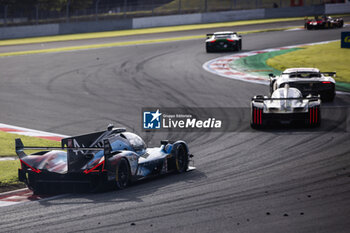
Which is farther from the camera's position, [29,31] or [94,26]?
[94,26]

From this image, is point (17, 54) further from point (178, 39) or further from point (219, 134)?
point (219, 134)

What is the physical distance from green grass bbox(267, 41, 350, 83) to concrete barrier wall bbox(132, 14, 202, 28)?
22.5 m

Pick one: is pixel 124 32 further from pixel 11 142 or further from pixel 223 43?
pixel 11 142

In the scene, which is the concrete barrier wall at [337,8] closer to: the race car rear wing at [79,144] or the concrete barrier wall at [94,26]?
the concrete barrier wall at [94,26]

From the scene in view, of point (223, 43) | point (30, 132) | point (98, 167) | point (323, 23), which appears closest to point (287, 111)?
point (30, 132)

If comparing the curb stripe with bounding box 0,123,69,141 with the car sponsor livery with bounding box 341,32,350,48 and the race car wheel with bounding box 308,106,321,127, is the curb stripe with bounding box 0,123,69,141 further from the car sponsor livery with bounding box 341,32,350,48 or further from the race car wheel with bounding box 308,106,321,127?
the car sponsor livery with bounding box 341,32,350,48

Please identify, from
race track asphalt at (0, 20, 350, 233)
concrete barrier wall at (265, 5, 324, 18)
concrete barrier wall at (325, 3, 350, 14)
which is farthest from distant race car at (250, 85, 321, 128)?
concrete barrier wall at (325, 3, 350, 14)

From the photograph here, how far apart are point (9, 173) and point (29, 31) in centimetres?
4005

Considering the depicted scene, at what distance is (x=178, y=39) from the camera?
4278cm

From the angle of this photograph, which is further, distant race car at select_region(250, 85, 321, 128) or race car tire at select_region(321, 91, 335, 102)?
race car tire at select_region(321, 91, 335, 102)

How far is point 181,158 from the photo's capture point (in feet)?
41.3

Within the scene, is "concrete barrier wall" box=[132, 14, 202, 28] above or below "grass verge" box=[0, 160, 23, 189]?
above

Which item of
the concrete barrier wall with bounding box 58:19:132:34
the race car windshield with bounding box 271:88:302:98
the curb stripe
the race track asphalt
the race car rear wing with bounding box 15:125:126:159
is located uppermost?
the concrete barrier wall with bounding box 58:19:132:34

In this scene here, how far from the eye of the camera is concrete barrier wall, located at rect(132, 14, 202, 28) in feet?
178
